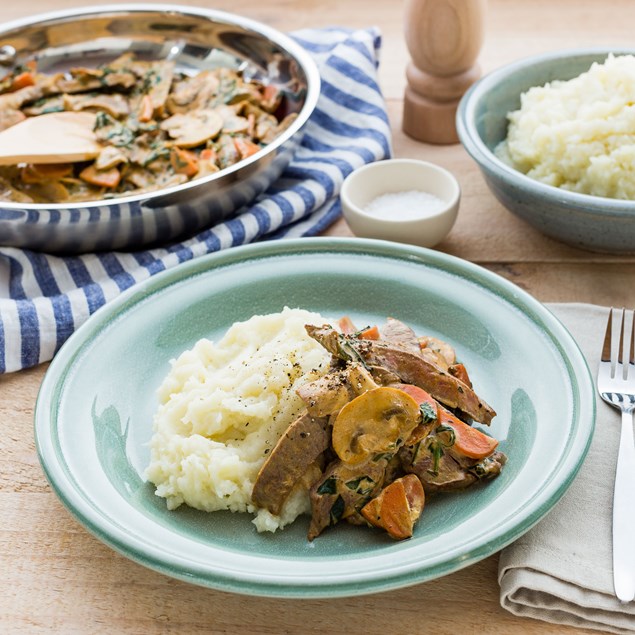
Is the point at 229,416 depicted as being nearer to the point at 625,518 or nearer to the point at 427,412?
the point at 427,412

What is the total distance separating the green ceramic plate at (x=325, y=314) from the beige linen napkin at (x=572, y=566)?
7.1 inches

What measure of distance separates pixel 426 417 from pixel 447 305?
902 millimetres

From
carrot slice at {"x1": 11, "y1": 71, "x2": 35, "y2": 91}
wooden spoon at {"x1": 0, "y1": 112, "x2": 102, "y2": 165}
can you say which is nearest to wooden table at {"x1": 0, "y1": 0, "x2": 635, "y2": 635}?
wooden spoon at {"x1": 0, "y1": 112, "x2": 102, "y2": 165}

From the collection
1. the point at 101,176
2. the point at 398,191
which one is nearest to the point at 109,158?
the point at 101,176

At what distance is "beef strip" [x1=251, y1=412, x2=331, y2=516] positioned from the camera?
262cm

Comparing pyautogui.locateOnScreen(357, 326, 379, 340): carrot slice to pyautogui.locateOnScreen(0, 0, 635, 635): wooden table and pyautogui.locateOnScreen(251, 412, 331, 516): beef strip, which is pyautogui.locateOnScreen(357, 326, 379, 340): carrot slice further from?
pyautogui.locateOnScreen(0, 0, 635, 635): wooden table

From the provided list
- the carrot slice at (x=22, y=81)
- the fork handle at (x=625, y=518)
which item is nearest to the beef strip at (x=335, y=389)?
the fork handle at (x=625, y=518)

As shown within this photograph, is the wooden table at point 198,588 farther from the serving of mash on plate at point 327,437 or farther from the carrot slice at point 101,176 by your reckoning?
the carrot slice at point 101,176

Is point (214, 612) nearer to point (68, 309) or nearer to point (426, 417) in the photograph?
point (426, 417)

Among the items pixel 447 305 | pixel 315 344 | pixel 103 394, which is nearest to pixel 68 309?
pixel 103 394

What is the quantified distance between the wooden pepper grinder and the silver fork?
77.8 inches

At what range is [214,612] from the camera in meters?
2.54

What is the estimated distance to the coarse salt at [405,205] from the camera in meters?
4.09

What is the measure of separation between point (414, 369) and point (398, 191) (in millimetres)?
1679
